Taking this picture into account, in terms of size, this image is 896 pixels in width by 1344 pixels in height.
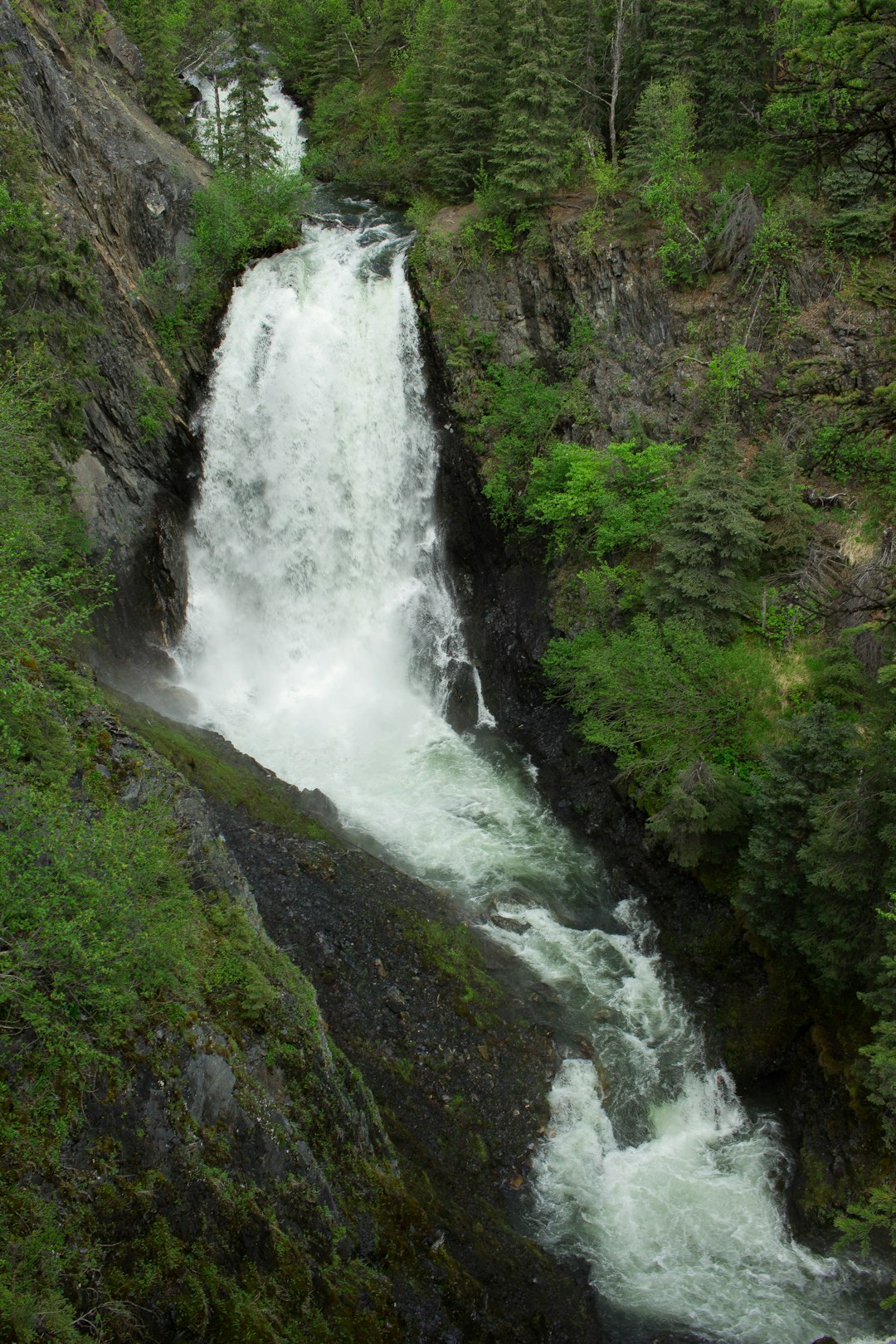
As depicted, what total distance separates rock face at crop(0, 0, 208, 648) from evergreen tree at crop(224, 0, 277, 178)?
3.27 metres

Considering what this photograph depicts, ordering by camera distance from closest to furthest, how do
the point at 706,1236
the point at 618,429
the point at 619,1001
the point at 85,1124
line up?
the point at 85,1124, the point at 706,1236, the point at 619,1001, the point at 618,429

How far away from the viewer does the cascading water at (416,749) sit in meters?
9.09

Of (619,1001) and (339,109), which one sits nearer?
(619,1001)

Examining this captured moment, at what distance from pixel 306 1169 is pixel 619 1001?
6885 mm

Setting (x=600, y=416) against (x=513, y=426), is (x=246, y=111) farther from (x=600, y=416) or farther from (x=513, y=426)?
(x=600, y=416)

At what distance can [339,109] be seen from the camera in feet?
101

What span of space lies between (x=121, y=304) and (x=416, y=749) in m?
14.2

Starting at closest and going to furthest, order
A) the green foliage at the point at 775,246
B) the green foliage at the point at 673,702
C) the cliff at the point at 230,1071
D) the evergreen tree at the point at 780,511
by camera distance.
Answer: the cliff at the point at 230,1071 < the green foliage at the point at 673,702 < the evergreen tree at the point at 780,511 < the green foliage at the point at 775,246

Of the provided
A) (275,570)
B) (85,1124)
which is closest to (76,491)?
(275,570)

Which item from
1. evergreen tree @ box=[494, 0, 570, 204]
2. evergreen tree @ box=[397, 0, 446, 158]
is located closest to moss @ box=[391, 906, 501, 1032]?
evergreen tree @ box=[494, 0, 570, 204]

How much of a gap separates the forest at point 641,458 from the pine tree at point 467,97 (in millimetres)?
114

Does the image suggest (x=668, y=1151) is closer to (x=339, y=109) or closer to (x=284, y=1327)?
(x=284, y=1327)

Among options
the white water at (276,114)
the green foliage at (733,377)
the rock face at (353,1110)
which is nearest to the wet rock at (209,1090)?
the rock face at (353,1110)

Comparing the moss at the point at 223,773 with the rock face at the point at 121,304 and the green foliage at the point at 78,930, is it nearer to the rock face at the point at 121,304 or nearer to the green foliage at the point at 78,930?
the rock face at the point at 121,304
